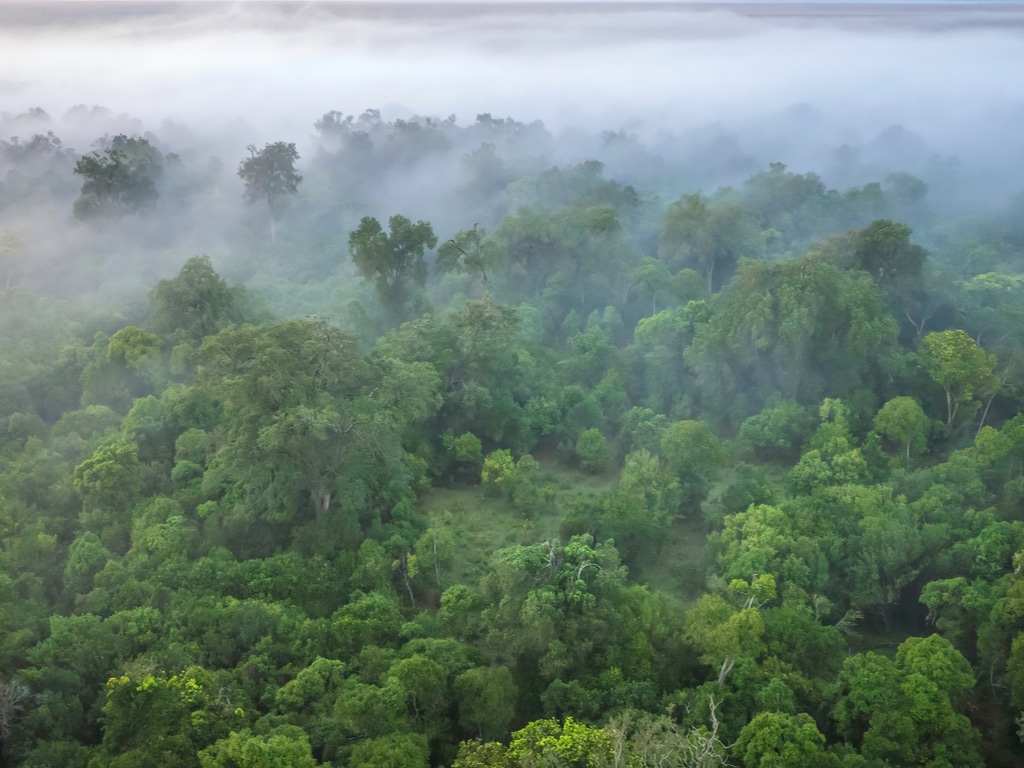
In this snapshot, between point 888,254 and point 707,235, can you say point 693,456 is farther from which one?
point 707,235

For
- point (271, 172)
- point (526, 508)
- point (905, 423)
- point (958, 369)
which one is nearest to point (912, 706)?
point (526, 508)

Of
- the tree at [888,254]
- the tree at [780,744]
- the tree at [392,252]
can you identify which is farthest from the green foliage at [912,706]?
the tree at [392,252]

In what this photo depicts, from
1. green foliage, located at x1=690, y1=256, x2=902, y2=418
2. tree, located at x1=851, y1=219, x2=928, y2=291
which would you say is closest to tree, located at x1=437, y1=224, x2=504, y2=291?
green foliage, located at x1=690, y1=256, x2=902, y2=418

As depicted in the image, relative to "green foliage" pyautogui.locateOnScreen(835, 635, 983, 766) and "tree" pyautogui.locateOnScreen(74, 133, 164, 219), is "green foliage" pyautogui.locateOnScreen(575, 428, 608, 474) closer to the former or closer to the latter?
"green foliage" pyautogui.locateOnScreen(835, 635, 983, 766)

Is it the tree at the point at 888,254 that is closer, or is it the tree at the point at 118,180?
the tree at the point at 888,254

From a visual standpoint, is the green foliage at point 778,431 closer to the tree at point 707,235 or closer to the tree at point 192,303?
the tree at point 707,235

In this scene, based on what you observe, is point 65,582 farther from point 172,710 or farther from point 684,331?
point 684,331
